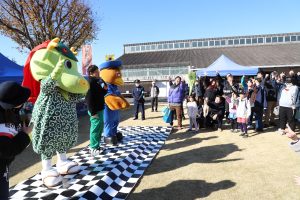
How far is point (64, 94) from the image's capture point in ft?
12.5

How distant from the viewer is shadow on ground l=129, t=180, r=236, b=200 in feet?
12.3

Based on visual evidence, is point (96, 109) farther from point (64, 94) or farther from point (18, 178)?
point (18, 178)

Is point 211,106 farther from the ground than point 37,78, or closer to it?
closer to it

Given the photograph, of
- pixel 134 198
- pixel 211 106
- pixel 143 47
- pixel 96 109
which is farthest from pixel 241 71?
pixel 143 47

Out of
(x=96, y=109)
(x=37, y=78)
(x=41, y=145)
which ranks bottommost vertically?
(x=41, y=145)

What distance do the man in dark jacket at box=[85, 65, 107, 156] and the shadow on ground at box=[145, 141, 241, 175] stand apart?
4.07ft

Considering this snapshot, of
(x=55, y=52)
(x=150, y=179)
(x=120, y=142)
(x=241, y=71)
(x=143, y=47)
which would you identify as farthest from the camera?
(x=143, y=47)

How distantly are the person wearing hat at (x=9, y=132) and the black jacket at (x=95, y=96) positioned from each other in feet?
8.35

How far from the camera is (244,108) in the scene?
723 centimetres

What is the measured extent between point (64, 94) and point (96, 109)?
123 cm

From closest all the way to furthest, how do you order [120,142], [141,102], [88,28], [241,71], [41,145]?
[41,145]
[120,142]
[141,102]
[241,71]
[88,28]

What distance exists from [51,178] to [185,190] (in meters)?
1.97

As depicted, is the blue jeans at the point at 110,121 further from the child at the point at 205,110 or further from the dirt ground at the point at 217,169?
the child at the point at 205,110

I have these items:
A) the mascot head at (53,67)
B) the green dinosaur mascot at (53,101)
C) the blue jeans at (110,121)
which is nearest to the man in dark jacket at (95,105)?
the blue jeans at (110,121)
